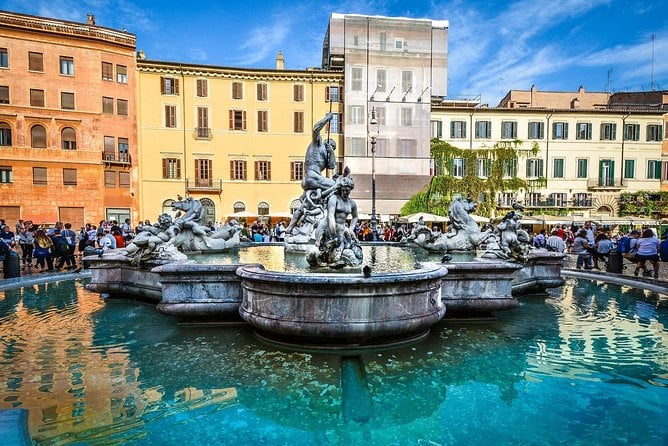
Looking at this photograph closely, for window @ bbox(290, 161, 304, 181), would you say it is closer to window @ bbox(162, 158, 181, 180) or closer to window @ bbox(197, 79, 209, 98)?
window @ bbox(197, 79, 209, 98)

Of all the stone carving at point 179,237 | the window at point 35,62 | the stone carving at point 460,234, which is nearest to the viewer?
the stone carving at point 179,237

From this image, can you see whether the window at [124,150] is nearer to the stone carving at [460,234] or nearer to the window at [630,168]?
the stone carving at [460,234]

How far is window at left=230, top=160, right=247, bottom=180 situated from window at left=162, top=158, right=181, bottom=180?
3777 millimetres

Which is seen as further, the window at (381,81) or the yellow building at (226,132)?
the window at (381,81)

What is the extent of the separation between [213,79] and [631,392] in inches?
1255

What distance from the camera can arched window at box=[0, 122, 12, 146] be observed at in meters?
27.5

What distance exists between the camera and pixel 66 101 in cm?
2878

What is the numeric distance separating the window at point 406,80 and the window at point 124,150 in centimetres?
2085

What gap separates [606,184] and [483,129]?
1104 centimetres

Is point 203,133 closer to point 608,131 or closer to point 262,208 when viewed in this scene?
point 262,208

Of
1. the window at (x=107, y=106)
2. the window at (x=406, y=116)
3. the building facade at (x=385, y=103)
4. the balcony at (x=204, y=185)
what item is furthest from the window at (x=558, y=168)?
the window at (x=107, y=106)

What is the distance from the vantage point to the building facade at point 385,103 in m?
31.7

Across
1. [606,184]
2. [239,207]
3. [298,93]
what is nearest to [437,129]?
[298,93]

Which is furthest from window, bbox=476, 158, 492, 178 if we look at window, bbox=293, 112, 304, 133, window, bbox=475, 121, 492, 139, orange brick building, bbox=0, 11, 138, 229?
orange brick building, bbox=0, 11, 138, 229
